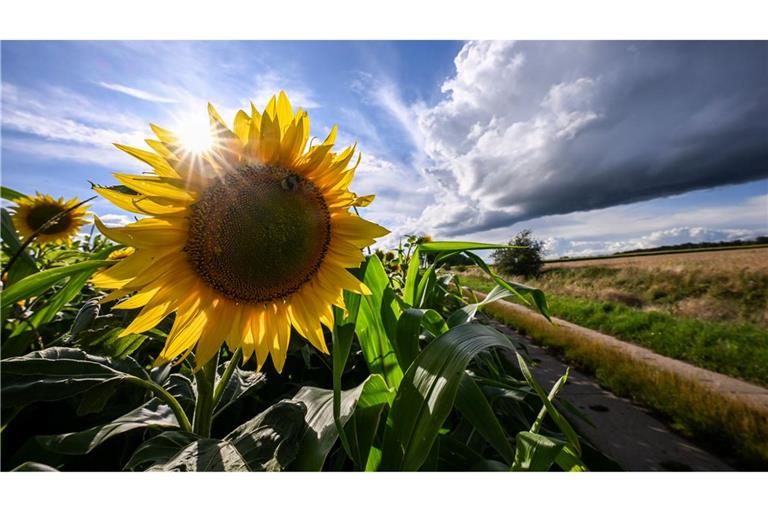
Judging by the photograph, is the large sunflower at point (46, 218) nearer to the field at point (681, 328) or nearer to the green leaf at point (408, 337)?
the green leaf at point (408, 337)

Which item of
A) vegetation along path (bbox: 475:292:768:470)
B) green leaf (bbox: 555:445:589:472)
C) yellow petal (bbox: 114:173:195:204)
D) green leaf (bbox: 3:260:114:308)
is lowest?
vegetation along path (bbox: 475:292:768:470)

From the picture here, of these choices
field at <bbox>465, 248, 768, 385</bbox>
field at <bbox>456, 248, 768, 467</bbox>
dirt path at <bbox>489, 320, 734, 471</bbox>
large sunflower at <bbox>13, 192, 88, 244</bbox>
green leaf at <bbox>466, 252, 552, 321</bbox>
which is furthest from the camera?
field at <bbox>465, 248, 768, 385</bbox>

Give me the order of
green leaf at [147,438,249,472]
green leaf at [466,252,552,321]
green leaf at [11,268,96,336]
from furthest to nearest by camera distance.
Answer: green leaf at [466,252,552,321]
green leaf at [11,268,96,336]
green leaf at [147,438,249,472]

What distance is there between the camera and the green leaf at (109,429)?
0.33 metres

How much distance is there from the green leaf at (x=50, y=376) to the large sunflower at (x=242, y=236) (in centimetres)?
8

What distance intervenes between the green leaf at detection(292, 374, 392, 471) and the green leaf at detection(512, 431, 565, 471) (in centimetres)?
14

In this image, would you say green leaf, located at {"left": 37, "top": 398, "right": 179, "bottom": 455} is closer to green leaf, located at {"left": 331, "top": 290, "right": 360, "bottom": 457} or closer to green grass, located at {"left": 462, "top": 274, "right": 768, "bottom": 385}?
green leaf, located at {"left": 331, "top": 290, "right": 360, "bottom": 457}

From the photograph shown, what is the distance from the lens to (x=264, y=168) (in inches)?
15.1

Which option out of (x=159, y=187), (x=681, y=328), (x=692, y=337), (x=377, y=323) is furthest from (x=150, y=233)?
(x=681, y=328)

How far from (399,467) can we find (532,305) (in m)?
0.41

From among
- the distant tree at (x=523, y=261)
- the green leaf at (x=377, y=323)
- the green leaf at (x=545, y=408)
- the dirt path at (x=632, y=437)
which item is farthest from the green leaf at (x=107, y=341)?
the distant tree at (x=523, y=261)

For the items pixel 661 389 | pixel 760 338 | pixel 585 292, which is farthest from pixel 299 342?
pixel 585 292

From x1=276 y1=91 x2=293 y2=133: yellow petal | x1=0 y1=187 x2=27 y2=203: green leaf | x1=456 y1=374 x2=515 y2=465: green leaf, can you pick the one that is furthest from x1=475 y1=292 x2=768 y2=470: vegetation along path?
x1=0 y1=187 x2=27 y2=203: green leaf

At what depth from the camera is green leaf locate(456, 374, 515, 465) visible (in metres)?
0.38
